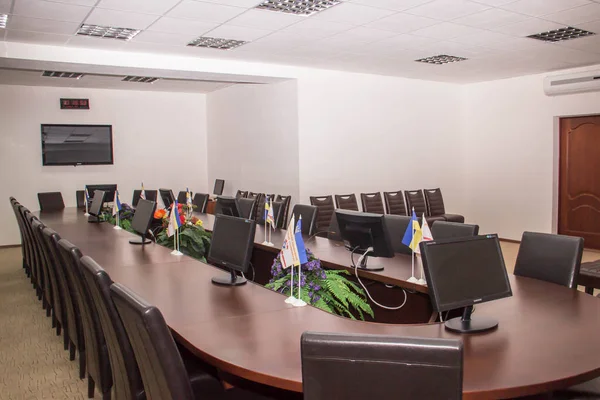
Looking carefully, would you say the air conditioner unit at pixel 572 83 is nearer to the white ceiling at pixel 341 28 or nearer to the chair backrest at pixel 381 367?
the white ceiling at pixel 341 28

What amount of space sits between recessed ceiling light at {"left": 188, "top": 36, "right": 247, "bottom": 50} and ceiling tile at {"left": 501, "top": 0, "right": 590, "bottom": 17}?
10.1ft

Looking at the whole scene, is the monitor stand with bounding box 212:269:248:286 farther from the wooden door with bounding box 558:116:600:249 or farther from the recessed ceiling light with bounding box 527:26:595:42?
the wooden door with bounding box 558:116:600:249

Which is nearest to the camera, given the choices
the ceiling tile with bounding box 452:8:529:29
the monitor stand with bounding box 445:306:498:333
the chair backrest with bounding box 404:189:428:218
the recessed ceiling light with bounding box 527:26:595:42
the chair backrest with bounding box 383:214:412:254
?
the monitor stand with bounding box 445:306:498:333

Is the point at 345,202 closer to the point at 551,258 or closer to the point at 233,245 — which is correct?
the point at 551,258

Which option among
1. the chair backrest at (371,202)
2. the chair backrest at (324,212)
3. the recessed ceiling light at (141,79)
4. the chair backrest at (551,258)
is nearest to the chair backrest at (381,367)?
the chair backrest at (551,258)

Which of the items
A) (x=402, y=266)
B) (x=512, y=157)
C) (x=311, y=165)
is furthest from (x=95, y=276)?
(x=512, y=157)

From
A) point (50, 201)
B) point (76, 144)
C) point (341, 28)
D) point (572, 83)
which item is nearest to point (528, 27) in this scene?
point (341, 28)

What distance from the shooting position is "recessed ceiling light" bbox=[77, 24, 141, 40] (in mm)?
5695

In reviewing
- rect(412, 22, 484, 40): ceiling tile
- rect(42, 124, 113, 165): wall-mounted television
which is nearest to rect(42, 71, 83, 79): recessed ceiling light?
rect(42, 124, 113, 165): wall-mounted television

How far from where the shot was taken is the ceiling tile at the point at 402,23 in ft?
17.5

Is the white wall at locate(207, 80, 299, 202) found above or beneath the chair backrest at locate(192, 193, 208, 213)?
above

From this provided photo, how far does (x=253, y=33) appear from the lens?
597cm

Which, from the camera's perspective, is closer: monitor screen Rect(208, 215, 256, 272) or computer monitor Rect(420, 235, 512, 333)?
computer monitor Rect(420, 235, 512, 333)

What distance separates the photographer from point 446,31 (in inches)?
234
